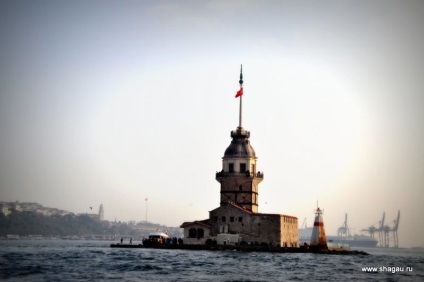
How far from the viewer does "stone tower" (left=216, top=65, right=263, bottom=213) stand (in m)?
103

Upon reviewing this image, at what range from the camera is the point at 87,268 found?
61.6 m

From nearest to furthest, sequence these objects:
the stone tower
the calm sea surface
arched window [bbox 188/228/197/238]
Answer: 1. the calm sea surface
2. arched window [bbox 188/228/197/238]
3. the stone tower

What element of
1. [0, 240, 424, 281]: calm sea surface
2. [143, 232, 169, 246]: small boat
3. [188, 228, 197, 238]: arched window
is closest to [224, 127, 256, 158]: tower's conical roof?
[188, 228, 197, 238]: arched window

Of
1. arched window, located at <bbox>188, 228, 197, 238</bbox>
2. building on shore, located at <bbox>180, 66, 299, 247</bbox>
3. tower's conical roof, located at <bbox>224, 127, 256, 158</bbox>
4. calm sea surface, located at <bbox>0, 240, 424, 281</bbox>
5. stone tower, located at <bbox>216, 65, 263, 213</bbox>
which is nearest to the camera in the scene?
calm sea surface, located at <bbox>0, 240, 424, 281</bbox>

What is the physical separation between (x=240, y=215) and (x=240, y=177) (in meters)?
8.57

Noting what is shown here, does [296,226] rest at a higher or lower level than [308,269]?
higher

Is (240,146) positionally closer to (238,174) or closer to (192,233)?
(238,174)

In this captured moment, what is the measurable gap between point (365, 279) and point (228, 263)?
56.2ft

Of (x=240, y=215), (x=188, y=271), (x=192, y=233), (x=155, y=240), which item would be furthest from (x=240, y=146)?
(x=188, y=271)

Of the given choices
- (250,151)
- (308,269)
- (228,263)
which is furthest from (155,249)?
(308,269)

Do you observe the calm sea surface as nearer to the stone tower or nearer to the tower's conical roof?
the stone tower

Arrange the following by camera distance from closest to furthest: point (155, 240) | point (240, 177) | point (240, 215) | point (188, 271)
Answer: point (188, 271)
point (240, 215)
point (155, 240)
point (240, 177)

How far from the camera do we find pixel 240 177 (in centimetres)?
10344

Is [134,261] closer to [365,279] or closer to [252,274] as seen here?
[252,274]
